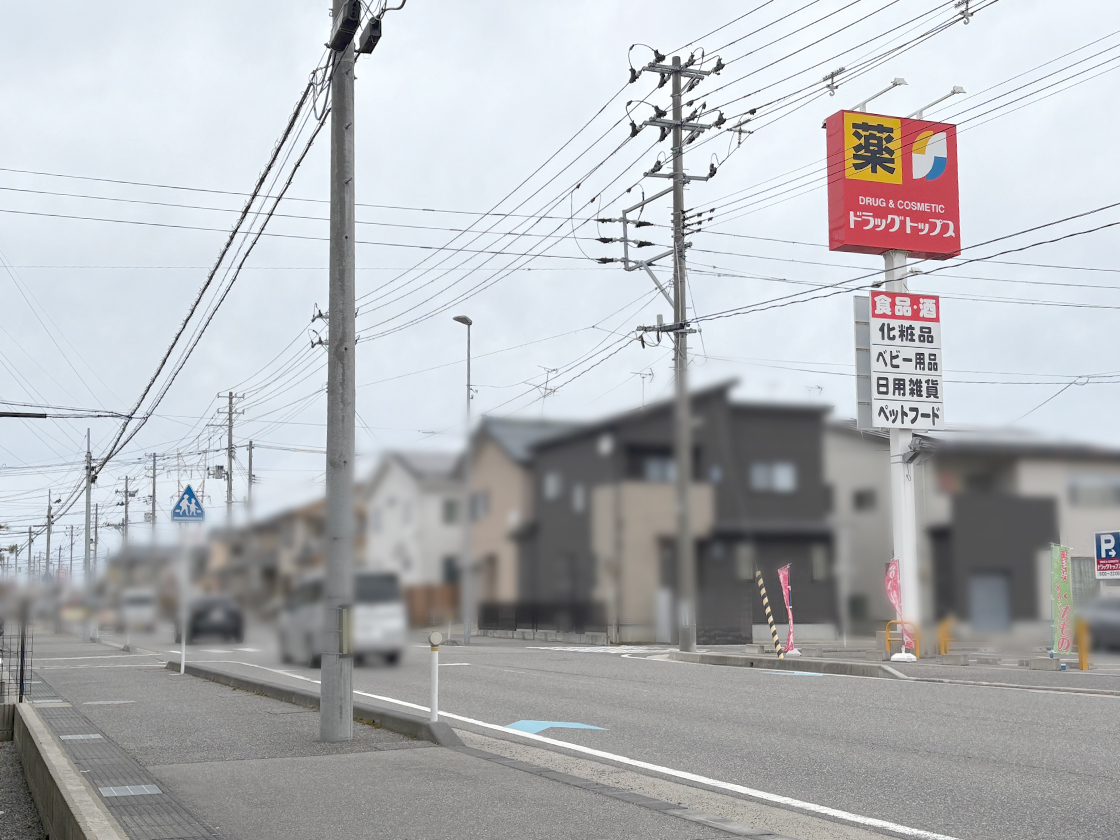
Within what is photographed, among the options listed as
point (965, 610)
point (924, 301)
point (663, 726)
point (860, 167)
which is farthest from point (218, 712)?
point (860, 167)

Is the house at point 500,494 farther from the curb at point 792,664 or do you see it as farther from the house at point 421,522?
the curb at point 792,664

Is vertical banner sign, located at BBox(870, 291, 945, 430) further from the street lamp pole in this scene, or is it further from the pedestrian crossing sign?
the street lamp pole

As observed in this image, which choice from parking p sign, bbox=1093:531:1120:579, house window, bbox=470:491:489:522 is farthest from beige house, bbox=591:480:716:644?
parking p sign, bbox=1093:531:1120:579

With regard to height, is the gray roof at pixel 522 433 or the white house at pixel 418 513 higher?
the gray roof at pixel 522 433

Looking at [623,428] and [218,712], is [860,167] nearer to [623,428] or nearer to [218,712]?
[218,712]

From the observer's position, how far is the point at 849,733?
7.78m

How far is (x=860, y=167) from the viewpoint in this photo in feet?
57.0

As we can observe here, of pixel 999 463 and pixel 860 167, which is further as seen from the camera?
pixel 860 167

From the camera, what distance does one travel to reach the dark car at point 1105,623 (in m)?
16.5

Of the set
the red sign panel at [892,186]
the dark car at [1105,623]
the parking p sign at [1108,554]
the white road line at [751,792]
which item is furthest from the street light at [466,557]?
the dark car at [1105,623]

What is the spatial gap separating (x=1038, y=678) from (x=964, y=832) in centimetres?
885

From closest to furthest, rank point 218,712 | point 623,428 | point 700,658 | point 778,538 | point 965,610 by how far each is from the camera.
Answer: point 623,428
point 778,538
point 965,610
point 218,712
point 700,658

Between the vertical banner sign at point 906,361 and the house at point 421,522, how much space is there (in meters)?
12.2

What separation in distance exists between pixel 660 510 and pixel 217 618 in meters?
2.31
